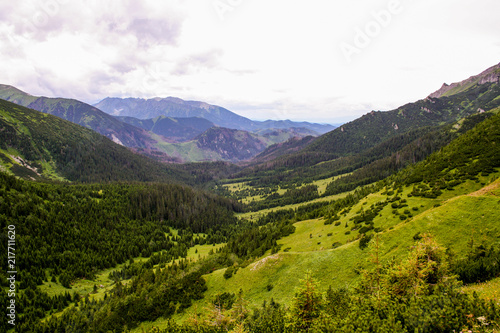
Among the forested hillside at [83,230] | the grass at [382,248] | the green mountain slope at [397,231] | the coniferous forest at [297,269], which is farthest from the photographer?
the forested hillside at [83,230]

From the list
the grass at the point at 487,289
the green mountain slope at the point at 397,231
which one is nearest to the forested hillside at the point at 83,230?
the green mountain slope at the point at 397,231

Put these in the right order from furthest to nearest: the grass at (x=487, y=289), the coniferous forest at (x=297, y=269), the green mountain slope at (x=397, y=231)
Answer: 1. the green mountain slope at (x=397, y=231)
2. the coniferous forest at (x=297, y=269)
3. the grass at (x=487, y=289)

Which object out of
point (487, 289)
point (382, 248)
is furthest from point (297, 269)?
point (487, 289)

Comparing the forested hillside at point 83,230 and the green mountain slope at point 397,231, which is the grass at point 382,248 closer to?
the green mountain slope at point 397,231

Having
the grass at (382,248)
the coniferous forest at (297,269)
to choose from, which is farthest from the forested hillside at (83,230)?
the grass at (382,248)

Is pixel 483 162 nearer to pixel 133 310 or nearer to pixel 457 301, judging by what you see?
pixel 457 301

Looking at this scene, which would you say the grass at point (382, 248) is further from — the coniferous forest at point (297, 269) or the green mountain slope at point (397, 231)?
the coniferous forest at point (297, 269)

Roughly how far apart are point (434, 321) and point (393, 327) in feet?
8.47

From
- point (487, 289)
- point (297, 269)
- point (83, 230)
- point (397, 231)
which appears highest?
point (487, 289)

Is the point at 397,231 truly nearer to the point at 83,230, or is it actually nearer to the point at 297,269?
the point at 297,269

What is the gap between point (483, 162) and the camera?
170ft

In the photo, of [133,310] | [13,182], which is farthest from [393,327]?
[13,182]

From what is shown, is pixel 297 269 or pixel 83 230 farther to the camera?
pixel 83 230

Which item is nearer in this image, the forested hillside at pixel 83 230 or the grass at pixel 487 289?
the grass at pixel 487 289
